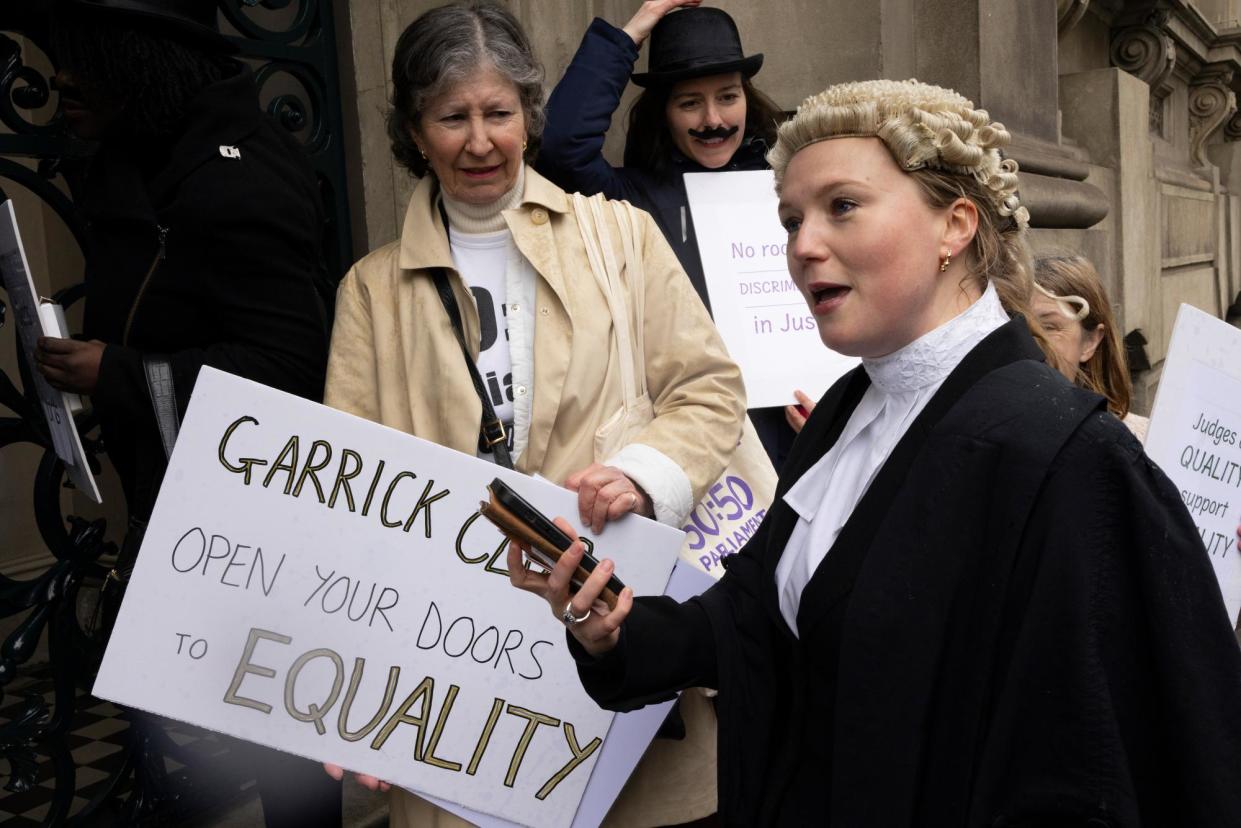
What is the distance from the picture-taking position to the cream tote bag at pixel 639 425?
2.28 meters

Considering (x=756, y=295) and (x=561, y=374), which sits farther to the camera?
(x=756, y=295)

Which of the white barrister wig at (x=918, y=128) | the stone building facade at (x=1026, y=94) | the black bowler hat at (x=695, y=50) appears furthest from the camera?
the stone building facade at (x=1026, y=94)

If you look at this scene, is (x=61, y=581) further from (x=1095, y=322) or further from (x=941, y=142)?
(x=1095, y=322)

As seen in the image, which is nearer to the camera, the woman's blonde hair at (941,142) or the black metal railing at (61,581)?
the woman's blonde hair at (941,142)

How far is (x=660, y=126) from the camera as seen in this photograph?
127 inches

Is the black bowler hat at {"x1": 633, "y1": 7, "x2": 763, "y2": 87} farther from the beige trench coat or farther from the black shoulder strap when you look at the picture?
the black shoulder strap

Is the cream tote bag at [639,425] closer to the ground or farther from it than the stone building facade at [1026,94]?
closer to the ground

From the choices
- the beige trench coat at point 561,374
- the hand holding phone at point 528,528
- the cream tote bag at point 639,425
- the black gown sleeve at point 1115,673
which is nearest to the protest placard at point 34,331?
the beige trench coat at point 561,374

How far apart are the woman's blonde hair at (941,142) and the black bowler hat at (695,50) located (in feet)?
5.12

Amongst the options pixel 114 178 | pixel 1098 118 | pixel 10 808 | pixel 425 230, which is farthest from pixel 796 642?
pixel 1098 118

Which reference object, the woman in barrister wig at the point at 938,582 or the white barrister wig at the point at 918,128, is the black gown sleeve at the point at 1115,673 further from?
the white barrister wig at the point at 918,128

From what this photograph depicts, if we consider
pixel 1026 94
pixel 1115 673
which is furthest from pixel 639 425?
pixel 1026 94

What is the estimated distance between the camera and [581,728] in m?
2.10

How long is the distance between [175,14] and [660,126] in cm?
133
